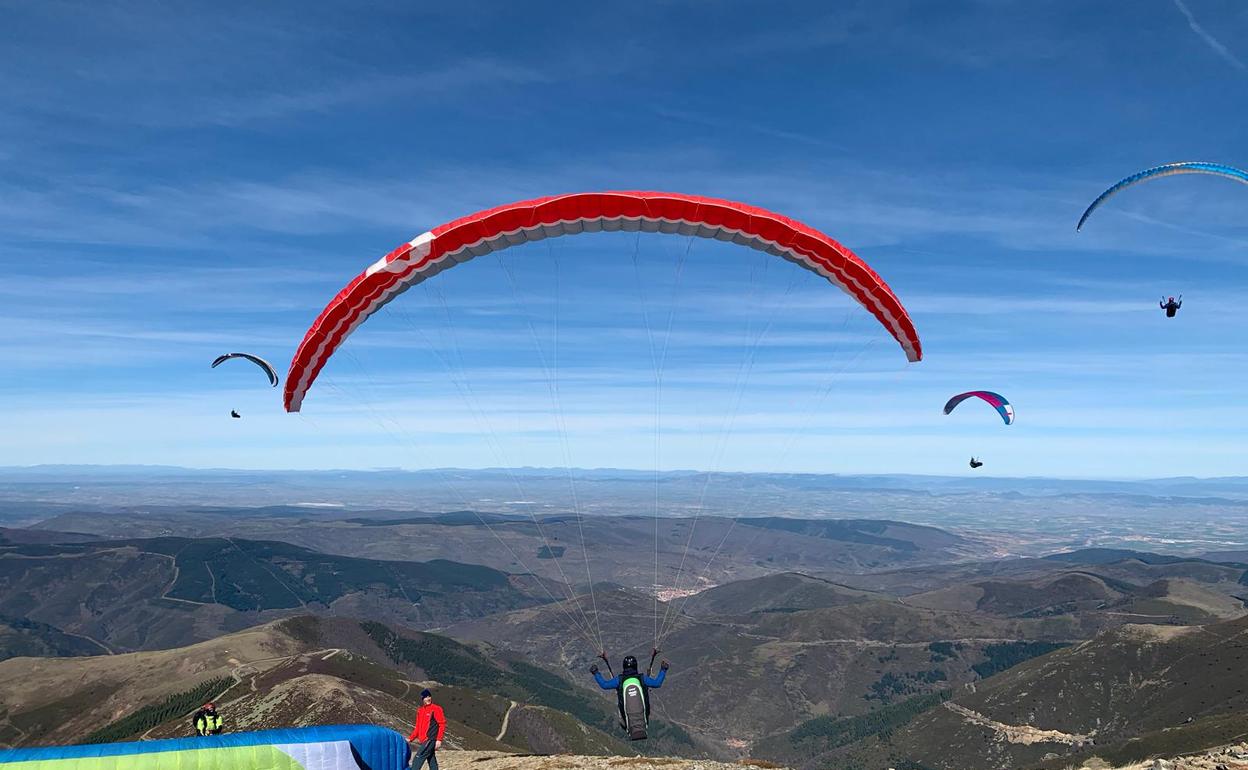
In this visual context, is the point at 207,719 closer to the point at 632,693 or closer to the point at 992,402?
the point at 632,693

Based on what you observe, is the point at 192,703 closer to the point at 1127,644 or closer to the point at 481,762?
the point at 481,762

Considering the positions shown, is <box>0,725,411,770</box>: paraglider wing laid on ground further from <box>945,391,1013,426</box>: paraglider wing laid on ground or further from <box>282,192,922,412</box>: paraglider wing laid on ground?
<box>945,391,1013,426</box>: paraglider wing laid on ground

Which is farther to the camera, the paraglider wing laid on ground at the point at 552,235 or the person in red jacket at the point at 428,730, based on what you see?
the paraglider wing laid on ground at the point at 552,235

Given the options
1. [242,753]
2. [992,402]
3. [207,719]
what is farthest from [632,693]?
[992,402]

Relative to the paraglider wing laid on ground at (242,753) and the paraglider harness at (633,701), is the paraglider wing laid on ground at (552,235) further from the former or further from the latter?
the paraglider harness at (633,701)

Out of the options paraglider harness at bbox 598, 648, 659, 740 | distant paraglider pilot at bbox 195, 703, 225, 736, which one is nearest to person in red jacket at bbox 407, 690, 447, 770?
paraglider harness at bbox 598, 648, 659, 740

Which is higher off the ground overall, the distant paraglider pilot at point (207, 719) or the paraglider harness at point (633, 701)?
the paraglider harness at point (633, 701)

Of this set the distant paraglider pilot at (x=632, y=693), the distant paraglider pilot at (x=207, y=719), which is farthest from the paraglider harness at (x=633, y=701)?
the distant paraglider pilot at (x=207, y=719)
